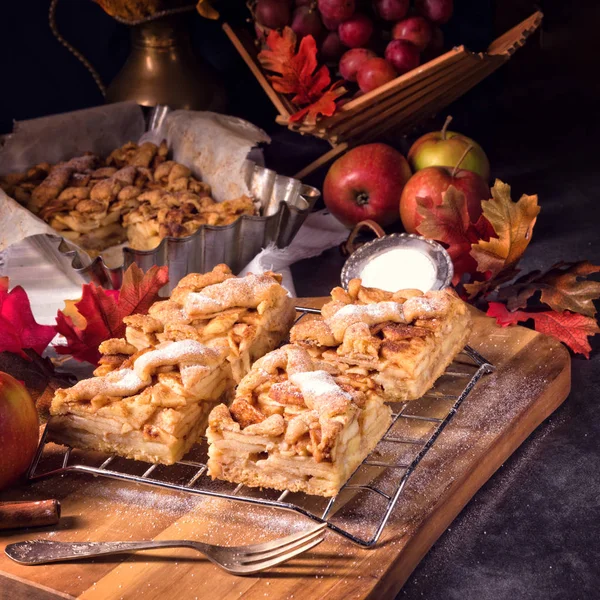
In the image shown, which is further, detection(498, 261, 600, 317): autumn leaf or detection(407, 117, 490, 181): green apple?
detection(407, 117, 490, 181): green apple

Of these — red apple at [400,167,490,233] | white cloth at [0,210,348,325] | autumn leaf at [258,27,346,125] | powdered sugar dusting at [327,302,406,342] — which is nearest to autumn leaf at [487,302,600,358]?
powdered sugar dusting at [327,302,406,342]

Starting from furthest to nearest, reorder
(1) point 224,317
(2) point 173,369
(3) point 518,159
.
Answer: (3) point 518,159 → (1) point 224,317 → (2) point 173,369

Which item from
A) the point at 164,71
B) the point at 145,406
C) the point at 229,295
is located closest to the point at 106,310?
the point at 229,295

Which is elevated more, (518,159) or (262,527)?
(262,527)

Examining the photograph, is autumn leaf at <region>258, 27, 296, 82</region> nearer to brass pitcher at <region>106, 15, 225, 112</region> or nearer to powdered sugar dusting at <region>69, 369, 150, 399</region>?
brass pitcher at <region>106, 15, 225, 112</region>

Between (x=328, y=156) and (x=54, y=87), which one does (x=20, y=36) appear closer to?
(x=54, y=87)

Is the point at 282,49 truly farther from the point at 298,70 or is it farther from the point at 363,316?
the point at 363,316

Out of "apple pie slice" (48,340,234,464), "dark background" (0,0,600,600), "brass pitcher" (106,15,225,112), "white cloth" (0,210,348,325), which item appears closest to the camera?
"dark background" (0,0,600,600)
